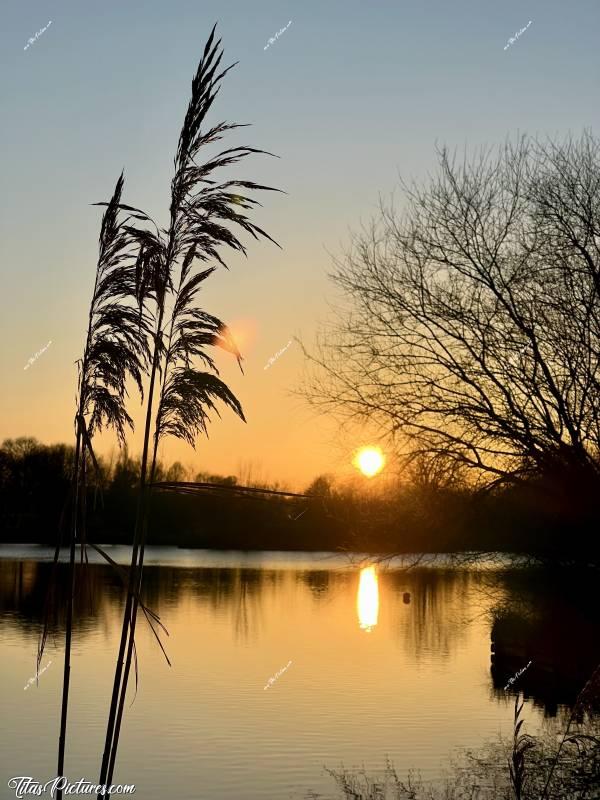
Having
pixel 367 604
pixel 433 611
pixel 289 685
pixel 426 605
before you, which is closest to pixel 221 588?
pixel 367 604

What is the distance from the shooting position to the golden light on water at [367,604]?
42.3 metres

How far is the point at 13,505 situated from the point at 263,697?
90.8 meters

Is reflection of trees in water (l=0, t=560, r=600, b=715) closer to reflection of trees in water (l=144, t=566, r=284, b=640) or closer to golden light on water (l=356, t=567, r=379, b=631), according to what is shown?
reflection of trees in water (l=144, t=566, r=284, b=640)

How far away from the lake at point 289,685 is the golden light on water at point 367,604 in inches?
15.6

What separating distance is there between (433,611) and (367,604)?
286 inches

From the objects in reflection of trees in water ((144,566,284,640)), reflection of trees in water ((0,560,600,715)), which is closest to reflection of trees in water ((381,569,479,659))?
reflection of trees in water ((0,560,600,715))

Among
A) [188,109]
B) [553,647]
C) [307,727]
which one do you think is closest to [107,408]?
[188,109]

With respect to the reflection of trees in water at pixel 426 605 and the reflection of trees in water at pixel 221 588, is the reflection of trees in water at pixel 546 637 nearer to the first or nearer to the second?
the reflection of trees in water at pixel 426 605

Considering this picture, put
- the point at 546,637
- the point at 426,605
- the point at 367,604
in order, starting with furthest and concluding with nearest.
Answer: the point at 367,604 < the point at 426,605 < the point at 546,637

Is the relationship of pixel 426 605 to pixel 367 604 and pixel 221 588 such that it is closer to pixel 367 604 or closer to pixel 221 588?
→ pixel 367 604

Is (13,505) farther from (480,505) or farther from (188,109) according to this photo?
(188,109)

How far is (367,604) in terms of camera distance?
52281 mm

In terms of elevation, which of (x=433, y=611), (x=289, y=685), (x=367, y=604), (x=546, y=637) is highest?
(x=546, y=637)

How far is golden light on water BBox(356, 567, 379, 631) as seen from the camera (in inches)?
1666
